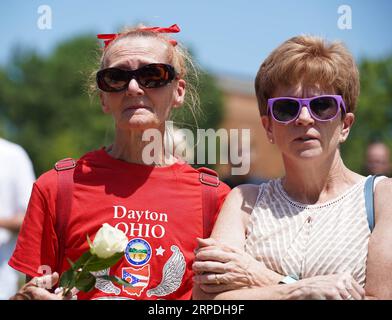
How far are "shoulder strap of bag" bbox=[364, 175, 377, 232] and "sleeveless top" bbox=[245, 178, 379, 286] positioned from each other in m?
0.02

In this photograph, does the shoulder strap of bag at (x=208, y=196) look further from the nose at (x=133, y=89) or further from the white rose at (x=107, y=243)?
the white rose at (x=107, y=243)

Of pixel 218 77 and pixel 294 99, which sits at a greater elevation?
pixel 294 99

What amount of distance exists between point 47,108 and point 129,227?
190 feet

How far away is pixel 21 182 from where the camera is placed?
5.96 m

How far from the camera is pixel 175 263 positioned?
11.6 ft

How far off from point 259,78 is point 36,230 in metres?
1.34

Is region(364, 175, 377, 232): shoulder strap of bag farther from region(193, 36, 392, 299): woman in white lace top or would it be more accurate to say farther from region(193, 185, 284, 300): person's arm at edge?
region(193, 185, 284, 300): person's arm at edge

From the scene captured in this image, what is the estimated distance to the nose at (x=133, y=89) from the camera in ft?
12.1

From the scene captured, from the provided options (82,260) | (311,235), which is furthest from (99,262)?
(311,235)

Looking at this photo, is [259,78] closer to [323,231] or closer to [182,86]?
[182,86]

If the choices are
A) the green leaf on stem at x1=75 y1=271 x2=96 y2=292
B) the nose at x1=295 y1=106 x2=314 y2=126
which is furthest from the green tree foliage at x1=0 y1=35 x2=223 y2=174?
the green leaf on stem at x1=75 y1=271 x2=96 y2=292

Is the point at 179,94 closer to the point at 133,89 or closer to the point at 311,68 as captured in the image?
the point at 133,89

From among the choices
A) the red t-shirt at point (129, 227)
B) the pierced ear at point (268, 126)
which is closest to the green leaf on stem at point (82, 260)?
the red t-shirt at point (129, 227)
